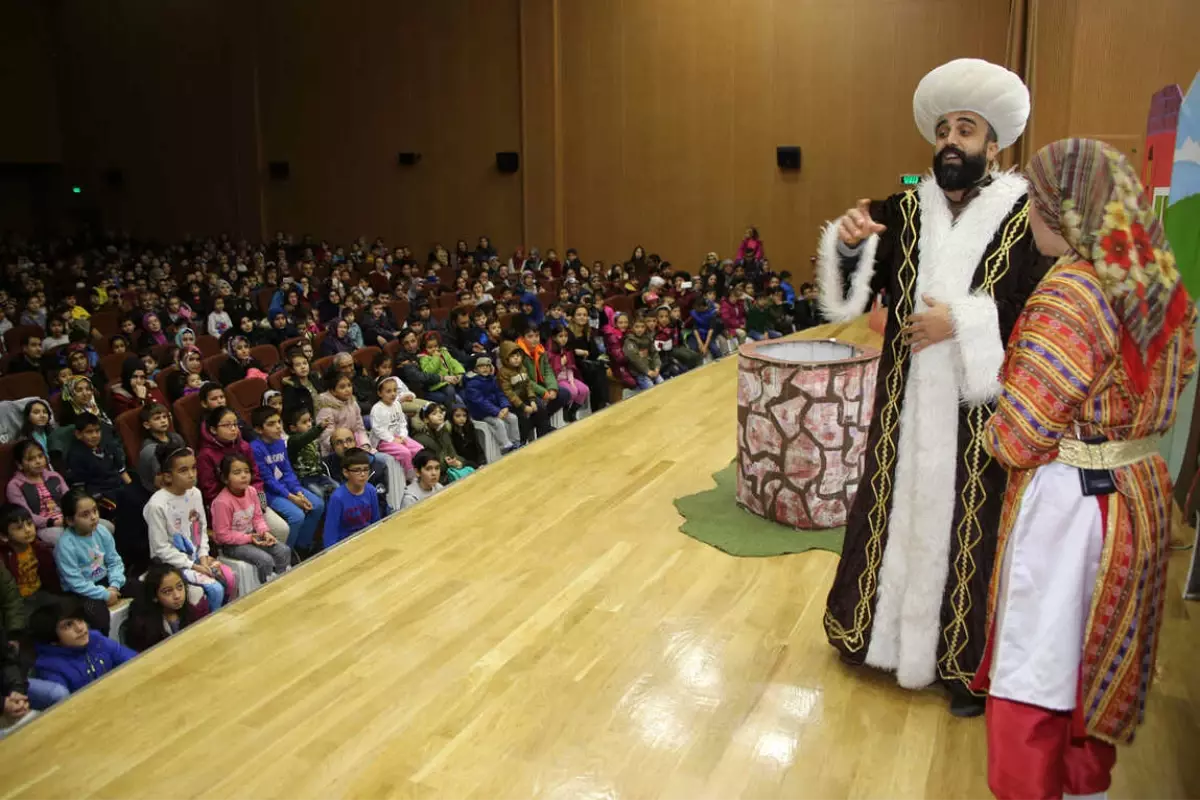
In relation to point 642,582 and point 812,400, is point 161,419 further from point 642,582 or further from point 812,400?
point 812,400

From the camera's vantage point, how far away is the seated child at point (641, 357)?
644 centimetres

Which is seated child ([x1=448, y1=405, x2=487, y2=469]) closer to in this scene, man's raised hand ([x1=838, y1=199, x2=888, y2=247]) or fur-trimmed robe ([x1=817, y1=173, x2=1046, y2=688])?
fur-trimmed robe ([x1=817, y1=173, x2=1046, y2=688])

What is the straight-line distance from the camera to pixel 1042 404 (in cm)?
145

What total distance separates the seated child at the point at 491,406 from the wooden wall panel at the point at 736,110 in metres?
5.97

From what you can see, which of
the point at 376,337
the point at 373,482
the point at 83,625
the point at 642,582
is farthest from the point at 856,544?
the point at 376,337

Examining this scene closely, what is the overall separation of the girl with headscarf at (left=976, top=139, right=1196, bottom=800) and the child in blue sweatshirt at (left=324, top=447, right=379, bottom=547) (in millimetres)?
2629

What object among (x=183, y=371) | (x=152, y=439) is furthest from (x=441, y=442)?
(x=183, y=371)

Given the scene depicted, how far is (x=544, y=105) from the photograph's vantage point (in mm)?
11148

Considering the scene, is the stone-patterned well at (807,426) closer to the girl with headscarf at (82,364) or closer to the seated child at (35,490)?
the seated child at (35,490)

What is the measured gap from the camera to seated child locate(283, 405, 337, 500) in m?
4.11

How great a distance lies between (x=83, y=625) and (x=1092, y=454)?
250cm

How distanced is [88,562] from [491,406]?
244 cm

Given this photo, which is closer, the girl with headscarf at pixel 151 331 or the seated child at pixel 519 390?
the seated child at pixel 519 390

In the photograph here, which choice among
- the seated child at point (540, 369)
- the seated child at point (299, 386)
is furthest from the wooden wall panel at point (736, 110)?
the seated child at point (299, 386)
